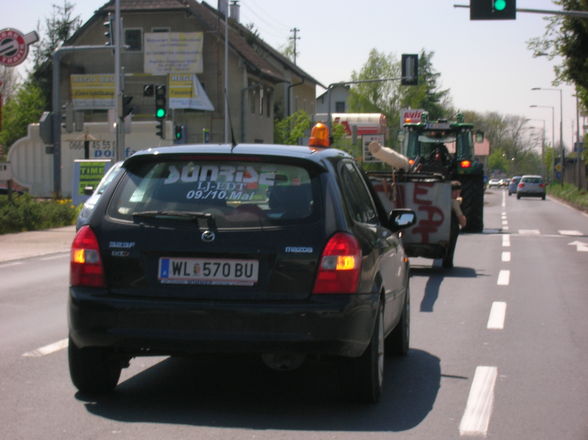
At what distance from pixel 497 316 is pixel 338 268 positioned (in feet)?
17.0

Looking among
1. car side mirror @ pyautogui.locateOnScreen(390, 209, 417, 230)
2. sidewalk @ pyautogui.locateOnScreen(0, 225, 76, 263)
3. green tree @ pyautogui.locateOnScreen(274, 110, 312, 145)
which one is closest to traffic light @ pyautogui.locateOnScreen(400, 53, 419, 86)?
sidewalk @ pyautogui.locateOnScreen(0, 225, 76, 263)

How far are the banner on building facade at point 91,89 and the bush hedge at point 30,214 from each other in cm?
2611

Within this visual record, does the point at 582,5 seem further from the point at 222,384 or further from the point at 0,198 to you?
the point at 222,384

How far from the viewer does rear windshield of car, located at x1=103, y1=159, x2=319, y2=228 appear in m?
5.98

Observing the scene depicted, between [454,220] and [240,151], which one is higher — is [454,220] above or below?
below

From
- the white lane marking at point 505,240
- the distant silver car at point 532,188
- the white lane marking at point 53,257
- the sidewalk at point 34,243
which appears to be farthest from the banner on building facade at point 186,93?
the white lane marking at point 53,257

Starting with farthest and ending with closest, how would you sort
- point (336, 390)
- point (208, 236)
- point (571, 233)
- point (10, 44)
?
point (571, 233)
point (10, 44)
point (336, 390)
point (208, 236)

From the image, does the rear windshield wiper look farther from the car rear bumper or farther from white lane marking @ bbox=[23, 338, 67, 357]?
white lane marking @ bbox=[23, 338, 67, 357]

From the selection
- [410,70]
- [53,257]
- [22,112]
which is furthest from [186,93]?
[53,257]

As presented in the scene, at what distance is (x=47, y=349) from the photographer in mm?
8383

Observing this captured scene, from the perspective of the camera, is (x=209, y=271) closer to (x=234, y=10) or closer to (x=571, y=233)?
(x=571, y=233)

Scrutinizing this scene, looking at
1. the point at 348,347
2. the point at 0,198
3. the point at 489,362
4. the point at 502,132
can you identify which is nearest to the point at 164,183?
the point at 348,347

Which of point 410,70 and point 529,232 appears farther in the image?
point 410,70

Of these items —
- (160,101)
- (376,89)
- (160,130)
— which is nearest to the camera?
(160,101)
